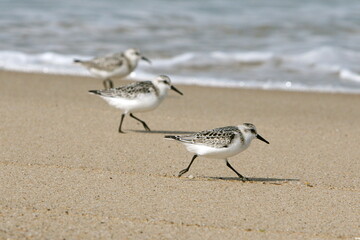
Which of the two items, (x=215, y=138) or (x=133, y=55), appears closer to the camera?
(x=215, y=138)

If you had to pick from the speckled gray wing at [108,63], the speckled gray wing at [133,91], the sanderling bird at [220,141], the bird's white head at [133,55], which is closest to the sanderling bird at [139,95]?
the speckled gray wing at [133,91]

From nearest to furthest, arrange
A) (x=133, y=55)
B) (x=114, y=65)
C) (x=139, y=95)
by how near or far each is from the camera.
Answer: (x=139, y=95)
(x=114, y=65)
(x=133, y=55)

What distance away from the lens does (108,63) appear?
11008mm

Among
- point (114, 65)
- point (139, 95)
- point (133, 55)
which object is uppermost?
point (139, 95)

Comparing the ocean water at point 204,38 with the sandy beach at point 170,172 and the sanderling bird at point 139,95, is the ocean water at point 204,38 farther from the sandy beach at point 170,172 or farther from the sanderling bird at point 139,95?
the sanderling bird at point 139,95

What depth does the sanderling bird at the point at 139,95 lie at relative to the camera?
8492 mm

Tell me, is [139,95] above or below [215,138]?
below

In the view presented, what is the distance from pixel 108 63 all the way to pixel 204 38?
505cm

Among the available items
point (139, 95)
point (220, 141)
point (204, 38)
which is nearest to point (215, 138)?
point (220, 141)

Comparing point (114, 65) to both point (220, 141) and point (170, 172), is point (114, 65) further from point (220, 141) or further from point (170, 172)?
point (220, 141)

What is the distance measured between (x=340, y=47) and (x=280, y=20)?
2.98 m

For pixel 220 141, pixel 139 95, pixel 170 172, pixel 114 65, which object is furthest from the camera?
→ pixel 114 65

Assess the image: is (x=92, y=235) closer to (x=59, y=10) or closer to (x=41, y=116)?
(x=41, y=116)

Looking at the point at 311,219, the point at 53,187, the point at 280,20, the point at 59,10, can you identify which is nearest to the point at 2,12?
the point at 59,10
